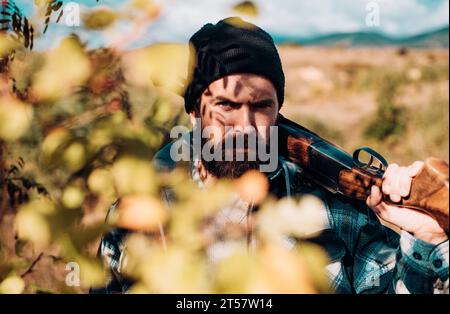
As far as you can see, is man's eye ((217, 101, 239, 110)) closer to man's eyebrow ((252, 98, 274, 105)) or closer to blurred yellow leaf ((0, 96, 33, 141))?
man's eyebrow ((252, 98, 274, 105))

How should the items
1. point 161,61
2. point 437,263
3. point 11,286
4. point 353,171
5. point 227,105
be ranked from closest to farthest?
point 161,61, point 11,286, point 437,263, point 353,171, point 227,105

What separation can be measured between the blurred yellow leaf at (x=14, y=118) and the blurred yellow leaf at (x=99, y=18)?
0.74 feet

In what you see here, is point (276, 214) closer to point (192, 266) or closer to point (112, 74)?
point (192, 266)

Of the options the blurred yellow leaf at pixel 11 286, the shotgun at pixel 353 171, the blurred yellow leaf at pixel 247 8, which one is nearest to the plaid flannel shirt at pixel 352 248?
the shotgun at pixel 353 171

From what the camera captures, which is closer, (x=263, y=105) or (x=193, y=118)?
(x=263, y=105)

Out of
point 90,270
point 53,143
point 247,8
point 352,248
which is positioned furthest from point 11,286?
point 352,248

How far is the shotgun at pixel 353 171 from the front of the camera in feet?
4.22

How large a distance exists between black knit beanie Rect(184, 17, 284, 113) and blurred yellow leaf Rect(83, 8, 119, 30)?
0.53 metres

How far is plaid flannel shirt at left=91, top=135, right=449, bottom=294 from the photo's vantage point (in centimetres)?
149

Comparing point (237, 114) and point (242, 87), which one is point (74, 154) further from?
point (242, 87)

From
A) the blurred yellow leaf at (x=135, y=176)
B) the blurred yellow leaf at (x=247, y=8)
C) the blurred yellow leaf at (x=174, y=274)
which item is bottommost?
the blurred yellow leaf at (x=174, y=274)

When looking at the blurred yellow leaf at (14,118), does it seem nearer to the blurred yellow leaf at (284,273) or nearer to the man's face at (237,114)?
the blurred yellow leaf at (284,273)

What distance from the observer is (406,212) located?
4.79 feet

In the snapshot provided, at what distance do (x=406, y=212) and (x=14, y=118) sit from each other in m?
1.13
